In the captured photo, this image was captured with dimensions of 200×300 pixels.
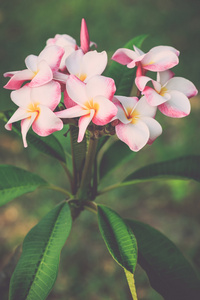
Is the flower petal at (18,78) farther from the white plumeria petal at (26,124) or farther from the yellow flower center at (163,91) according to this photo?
the yellow flower center at (163,91)

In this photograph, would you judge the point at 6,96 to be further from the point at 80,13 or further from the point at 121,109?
the point at 121,109

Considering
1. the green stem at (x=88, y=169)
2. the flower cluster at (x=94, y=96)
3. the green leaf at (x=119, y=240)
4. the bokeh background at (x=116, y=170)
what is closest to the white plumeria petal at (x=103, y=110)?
the flower cluster at (x=94, y=96)

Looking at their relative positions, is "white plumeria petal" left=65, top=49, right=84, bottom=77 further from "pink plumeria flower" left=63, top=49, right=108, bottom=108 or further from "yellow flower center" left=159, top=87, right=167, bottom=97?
"yellow flower center" left=159, top=87, right=167, bottom=97

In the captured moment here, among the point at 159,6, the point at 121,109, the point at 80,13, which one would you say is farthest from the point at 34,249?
the point at 159,6

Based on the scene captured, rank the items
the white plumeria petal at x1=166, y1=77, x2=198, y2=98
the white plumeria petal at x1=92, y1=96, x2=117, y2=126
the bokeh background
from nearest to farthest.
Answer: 1. the white plumeria petal at x1=92, y1=96, x2=117, y2=126
2. the white plumeria petal at x1=166, y1=77, x2=198, y2=98
3. the bokeh background

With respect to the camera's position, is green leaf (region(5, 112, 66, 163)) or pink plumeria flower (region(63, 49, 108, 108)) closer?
pink plumeria flower (region(63, 49, 108, 108))

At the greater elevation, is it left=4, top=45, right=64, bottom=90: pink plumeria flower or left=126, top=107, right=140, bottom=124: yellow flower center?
left=4, top=45, right=64, bottom=90: pink plumeria flower

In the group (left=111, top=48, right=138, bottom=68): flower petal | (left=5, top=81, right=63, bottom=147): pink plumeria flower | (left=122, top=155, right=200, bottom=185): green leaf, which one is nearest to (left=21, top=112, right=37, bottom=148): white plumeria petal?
(left=5, top=81, right=63, bottom=147): pink plumeria flower
